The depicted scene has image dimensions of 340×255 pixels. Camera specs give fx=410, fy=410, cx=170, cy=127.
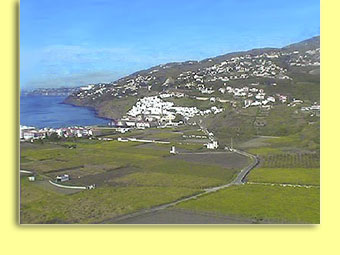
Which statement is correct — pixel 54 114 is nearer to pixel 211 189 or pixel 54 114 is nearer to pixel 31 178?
pixel 31 178

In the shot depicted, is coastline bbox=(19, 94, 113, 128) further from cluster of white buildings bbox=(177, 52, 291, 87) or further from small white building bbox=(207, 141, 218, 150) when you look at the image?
cluster of white buildings bbox=(177, 52, 291, 87)

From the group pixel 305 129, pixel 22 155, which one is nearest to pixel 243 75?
pixel 305 129

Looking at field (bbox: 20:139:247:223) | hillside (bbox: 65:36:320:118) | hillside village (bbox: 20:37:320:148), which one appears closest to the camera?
field (bbox: 20:139:247:223)

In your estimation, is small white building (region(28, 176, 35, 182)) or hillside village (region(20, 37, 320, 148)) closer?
small white building (region(28, 176, 35, 182))

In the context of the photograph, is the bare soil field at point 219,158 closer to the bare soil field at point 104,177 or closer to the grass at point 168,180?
the grass at point 168,180

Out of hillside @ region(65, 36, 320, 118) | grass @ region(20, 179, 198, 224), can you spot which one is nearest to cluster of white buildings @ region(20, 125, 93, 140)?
hillside @ region(65, 36, 320, 118)

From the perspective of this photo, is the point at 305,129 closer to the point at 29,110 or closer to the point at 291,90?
the point at 291,90

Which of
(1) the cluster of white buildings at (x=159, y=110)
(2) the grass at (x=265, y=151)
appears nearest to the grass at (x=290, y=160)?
(2) the grass at (x=265, y=151)
